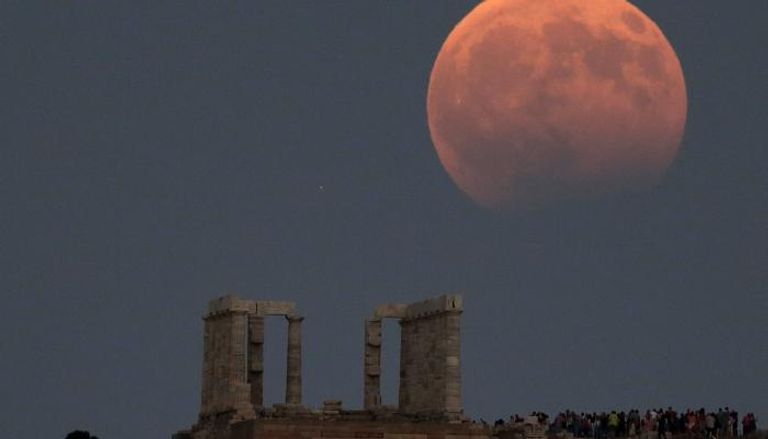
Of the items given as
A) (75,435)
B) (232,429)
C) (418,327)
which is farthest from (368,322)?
(75,435)

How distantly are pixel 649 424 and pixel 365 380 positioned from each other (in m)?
12.9

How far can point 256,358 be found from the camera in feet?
318

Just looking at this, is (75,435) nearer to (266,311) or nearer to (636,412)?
(266,311)

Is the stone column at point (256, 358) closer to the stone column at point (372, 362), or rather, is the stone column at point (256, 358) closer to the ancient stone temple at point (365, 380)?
the ancient stone temple at point (365, 380)

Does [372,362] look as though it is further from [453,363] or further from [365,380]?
[453,363]

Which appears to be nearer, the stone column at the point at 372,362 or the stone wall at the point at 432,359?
the stone wall at the point at 432,359

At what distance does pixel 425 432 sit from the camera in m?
89.2

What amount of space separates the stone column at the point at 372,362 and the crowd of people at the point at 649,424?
571 cm

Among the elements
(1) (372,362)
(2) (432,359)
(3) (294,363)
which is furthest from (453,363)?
(3) (294,363)

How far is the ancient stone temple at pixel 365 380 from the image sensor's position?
8944 centimetres

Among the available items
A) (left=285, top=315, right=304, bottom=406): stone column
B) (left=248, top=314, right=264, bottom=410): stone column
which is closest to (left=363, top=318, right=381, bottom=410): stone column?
(left=285, top=315, right=304, bottom=406): stone column

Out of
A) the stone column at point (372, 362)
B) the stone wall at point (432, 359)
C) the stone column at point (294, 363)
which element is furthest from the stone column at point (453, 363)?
the stone column at point (294, 363)

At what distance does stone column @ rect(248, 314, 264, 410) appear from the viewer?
316 feet

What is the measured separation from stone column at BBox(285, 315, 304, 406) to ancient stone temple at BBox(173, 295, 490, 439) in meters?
0.04
